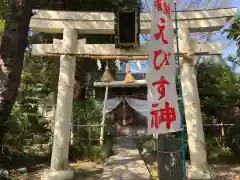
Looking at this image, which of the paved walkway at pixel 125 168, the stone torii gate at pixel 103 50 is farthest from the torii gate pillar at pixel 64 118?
the paved walkway at pixel 125 168

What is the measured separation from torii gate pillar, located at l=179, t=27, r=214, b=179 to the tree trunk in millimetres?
4292

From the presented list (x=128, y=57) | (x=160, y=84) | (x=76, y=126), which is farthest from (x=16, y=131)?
(x=160, y=84)

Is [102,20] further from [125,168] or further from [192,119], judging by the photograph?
[125,168]

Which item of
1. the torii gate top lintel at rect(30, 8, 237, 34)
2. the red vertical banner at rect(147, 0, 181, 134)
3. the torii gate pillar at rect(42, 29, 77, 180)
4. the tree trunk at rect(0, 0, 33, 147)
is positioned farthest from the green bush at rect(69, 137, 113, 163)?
the tree trunk at rect(0, 0, 33, 147)

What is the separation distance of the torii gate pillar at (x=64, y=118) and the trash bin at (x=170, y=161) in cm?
235

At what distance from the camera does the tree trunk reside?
3.32m

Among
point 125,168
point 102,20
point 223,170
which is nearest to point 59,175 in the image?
point 125,168

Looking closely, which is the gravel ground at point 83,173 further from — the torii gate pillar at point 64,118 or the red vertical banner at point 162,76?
the red vertical banner at point 162,76

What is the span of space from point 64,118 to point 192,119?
3.39 meters

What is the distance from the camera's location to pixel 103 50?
6.41 metres

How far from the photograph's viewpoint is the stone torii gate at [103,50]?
6.07 metres

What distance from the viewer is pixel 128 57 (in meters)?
6.46

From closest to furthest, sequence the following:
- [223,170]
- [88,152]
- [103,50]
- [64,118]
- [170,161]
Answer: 1. [170,161]
2. [64,118]
3. [103,50]
4. [223,170]
5. [88,152]

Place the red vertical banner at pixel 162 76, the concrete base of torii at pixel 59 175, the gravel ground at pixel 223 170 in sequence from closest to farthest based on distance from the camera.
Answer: the red vertical banner at pixel 162 76 < the concrete base of torii at pixel 59 175 < the gravel ground at pixel 223 170
